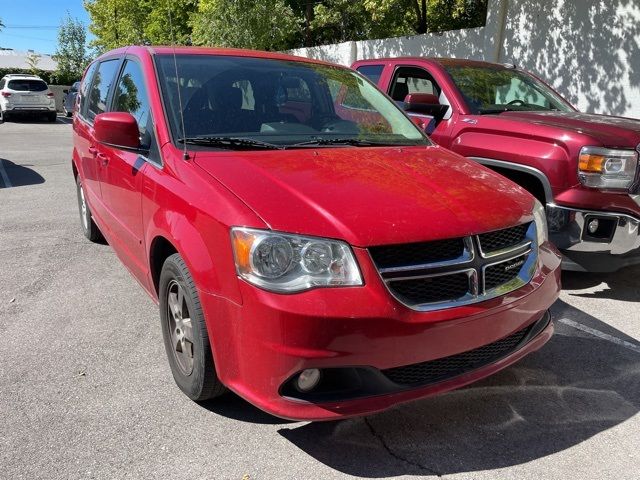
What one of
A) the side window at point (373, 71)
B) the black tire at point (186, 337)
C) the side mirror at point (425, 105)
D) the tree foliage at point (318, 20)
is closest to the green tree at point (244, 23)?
the tree foliage at point (318, 20)

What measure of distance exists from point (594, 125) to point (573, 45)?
7.54 metres

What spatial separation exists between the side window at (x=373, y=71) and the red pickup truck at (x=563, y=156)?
3.15ft

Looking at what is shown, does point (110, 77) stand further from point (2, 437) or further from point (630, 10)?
point (630, 10)

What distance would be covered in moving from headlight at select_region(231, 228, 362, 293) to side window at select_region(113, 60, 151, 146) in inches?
53.1

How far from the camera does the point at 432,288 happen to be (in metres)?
2.45

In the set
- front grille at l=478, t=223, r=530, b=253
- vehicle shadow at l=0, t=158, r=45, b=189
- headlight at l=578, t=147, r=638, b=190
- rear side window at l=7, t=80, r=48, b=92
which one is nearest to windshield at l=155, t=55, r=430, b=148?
front grille at l=478, t=223, r=530, b=253

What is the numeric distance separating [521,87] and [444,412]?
14.0 ft

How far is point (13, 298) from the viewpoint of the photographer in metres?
4.46

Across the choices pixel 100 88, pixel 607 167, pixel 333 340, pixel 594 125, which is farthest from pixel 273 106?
pixel 594 125

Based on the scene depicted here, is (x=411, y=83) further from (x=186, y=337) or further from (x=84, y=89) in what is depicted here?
(x=186, y=337)

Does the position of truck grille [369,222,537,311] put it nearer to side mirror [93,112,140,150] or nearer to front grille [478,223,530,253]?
front grille [478,223,530,253]

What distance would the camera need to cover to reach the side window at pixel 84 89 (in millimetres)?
5345

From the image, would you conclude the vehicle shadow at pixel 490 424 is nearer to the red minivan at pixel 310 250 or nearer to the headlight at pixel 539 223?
the red minivan at pixel 310 250

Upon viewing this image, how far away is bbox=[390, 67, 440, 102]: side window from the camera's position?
5.83m
